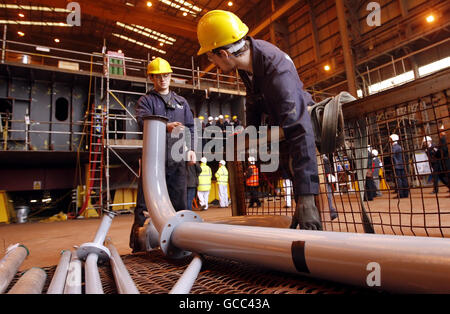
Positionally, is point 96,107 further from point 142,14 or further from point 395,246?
point 395,246

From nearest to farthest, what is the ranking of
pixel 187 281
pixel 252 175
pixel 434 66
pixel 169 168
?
1. pixel 187 281
2. pixel 169 168
3. pixel 252 175
4. pixel 434 66

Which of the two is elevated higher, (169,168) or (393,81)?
(393,81)

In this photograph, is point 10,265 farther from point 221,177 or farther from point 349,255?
point 221,177

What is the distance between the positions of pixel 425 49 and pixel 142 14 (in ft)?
43.6

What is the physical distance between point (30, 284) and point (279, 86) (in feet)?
4.55

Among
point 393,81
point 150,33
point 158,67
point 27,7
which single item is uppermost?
point 150,33

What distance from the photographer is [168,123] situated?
2.11 metres

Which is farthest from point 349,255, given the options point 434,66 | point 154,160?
point 434,66

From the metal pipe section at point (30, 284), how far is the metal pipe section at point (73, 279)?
0.09 metres

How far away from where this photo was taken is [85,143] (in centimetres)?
945

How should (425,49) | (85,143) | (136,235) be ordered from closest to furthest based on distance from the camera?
(136,235) < (85,143) < (425,49)

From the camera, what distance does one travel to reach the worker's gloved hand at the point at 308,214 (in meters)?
1.27
